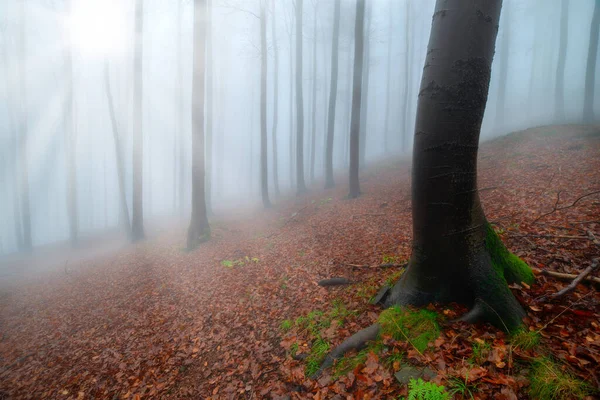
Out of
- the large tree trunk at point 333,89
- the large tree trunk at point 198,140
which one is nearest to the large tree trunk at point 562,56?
the large tree trunk at point 333,89

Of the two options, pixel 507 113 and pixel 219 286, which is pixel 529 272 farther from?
pixel 507 113

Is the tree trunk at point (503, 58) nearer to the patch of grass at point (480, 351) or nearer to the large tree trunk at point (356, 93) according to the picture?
the large tree trunk at point (356, 93)

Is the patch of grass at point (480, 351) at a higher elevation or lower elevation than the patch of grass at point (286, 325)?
higher

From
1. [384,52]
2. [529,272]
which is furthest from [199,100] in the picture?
[384,52]

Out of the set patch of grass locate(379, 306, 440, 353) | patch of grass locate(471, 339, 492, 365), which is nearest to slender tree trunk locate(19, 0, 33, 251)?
patch of grass locate(379, 306, 440, 353)

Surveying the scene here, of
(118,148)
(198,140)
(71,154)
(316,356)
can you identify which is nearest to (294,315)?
(316,356)

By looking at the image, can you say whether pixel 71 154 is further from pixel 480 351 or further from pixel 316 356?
pixel 480 351

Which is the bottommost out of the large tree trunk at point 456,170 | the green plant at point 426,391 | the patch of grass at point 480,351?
Answer: the green plant at point 426,391

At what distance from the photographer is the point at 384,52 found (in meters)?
29.9

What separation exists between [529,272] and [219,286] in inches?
247

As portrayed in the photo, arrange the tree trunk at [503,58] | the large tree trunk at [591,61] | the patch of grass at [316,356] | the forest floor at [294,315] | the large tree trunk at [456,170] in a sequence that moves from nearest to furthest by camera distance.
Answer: the forest floor at [294,315] < the large tree trunk at [456,170] < the patch of grass at [316,356] < the large tree trunk at [591,61] < the tree trunk at [503,58]

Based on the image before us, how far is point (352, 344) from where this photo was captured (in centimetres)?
295

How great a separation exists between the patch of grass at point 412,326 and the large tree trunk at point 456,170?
23cm

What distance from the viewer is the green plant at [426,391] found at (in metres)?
1.94
